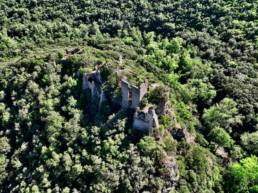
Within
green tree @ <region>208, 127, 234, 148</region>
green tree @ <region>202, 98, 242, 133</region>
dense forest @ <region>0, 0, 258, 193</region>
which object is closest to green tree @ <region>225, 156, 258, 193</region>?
dense forest @ <region>0, 0, 258, 193</region>

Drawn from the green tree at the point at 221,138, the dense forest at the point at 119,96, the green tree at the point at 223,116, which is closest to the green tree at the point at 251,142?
the dense forest at the point at 119,96

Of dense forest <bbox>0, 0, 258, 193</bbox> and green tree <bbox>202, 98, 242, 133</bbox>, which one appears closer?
dense forest <bbox>0, 0, 258, 193</bbox>

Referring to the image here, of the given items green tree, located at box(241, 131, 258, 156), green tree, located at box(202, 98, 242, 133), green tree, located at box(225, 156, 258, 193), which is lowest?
green tree, located at box(225, 156, 258, 193)

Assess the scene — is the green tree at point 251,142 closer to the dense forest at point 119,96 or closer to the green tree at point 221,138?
the dense forest at point 119,96

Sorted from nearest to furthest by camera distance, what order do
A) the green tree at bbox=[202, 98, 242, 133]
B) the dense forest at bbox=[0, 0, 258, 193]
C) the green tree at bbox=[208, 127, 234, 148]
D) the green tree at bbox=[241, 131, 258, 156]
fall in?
the dense forest at bbox=[0, 0, 258, 193] → the green tree at bbox=[208, 127, 234, 148] → the green tree at bbox=[241, 131, 258, 156] → the green tree at bbox=[202, 98, 242, 133]

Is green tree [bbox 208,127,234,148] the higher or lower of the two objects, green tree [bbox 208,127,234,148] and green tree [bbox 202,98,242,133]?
the lower

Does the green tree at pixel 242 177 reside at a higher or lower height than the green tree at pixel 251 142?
lower

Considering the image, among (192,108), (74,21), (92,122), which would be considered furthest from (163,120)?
(74,21)

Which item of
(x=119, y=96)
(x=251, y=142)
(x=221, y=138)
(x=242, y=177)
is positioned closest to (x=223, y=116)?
(x=221, y=138)

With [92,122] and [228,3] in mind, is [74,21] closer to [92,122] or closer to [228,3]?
[228,3]

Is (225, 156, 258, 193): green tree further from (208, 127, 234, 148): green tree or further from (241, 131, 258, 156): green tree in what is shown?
(208, 127, 234, 148): green tree
